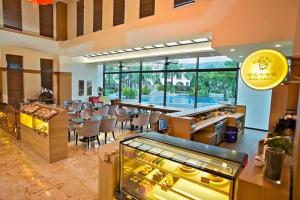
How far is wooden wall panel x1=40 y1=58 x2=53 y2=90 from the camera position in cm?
1011

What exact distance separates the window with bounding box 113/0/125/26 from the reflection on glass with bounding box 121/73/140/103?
138 inches

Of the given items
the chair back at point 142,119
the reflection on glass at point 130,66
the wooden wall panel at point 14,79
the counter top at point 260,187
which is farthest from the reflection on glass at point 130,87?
the counter top at point 260,187

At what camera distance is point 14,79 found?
356 inches

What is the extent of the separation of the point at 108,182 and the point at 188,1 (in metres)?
5.98

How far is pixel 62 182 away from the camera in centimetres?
343

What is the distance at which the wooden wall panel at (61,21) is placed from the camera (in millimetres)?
10648

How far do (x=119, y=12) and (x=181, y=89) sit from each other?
471 cm

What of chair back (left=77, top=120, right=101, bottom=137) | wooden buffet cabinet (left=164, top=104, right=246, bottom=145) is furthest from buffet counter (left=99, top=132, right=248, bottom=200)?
chair back (left=77, top=120, right=101, bottom=137)

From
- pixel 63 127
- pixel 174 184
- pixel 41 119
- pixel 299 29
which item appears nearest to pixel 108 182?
pixel 174 184

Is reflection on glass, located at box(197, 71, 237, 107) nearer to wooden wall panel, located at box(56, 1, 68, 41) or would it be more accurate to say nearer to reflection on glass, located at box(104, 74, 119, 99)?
reflection on glass, located at box(104, 74, 119, 99)

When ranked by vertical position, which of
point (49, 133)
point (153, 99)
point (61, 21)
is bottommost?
point (49, 133)

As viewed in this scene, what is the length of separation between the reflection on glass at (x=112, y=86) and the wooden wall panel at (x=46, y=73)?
378 centimetres

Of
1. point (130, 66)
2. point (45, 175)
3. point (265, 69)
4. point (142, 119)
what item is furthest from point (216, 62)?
point (45, 175)

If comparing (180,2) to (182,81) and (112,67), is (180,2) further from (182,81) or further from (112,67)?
(112,67)
